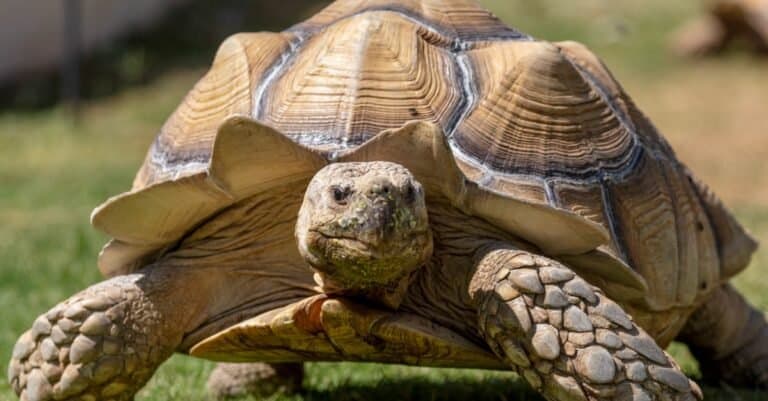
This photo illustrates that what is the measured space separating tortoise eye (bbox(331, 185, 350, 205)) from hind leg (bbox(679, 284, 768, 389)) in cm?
168

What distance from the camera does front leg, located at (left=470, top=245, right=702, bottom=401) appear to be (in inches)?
107

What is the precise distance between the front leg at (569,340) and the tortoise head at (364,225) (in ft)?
0.72

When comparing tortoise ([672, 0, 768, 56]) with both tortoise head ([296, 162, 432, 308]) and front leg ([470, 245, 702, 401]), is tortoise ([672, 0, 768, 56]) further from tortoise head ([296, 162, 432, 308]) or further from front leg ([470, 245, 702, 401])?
tortoise head ([296, 162, 432, 308])

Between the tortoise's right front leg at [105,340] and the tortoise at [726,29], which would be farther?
the tortoise at [726,29]

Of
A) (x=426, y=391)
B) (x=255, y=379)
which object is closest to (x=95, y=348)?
(x=255, y=379)

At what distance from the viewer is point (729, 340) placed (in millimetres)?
4020

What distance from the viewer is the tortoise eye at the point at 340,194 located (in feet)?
8.68

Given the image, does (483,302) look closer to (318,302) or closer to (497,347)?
(497,347)

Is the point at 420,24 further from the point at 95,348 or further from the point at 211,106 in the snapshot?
the point at 95,348

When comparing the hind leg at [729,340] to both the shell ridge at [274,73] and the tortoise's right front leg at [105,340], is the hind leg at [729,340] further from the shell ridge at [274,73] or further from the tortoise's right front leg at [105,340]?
the tortoise's right front leg at [105,340]

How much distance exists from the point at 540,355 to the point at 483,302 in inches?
7.7

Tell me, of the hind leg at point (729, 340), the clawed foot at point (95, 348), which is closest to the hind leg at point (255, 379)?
the clawed foot at point (95, 348)

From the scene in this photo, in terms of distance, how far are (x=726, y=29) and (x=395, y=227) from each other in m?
12.6

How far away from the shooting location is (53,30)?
13727 millimetres
